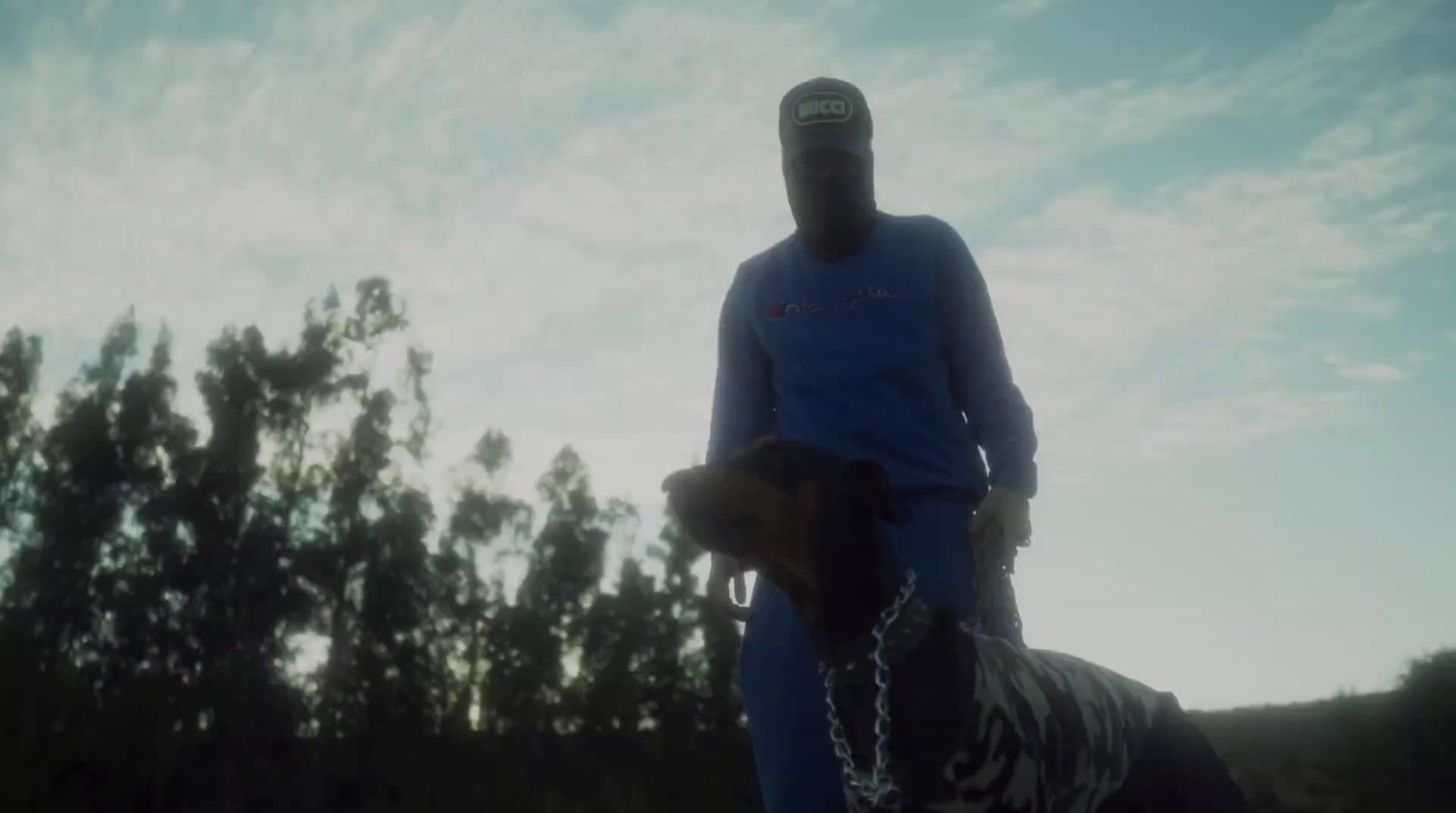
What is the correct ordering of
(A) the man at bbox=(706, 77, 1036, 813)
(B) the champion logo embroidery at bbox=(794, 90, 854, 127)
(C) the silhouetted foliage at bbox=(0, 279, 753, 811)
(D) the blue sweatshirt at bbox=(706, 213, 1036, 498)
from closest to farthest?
(A) the man at bbox=(706, 77, 1036, 813)
(D) the blue sweatshirt at bbox=(706, 213, 1036, 498)
(B) the champion logo embroidery at bbox=(794, 90, 854, 127)
(C) the silhouetted foliage at bbox=(0, 279, 753, 811)

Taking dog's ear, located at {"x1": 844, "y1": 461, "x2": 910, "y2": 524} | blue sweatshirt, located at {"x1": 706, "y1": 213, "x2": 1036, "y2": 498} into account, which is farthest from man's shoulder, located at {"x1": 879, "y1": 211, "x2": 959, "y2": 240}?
dog's ear, located at {"x1": 844, "y1": 461, "x2": 910, "y2": 524}

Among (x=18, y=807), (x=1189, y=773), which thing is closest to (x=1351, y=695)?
(x=1189, y=773)

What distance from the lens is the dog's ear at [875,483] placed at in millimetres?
2598

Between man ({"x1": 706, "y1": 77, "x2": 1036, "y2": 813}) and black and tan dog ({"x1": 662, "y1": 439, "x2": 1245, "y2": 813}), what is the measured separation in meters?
0.34

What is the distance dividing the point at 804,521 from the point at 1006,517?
653 mm

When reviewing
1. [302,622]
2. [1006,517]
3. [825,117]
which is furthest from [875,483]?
[302,622]

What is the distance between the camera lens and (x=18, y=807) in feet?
144

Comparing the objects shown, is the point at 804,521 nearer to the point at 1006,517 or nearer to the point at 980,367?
the point at 1006,517

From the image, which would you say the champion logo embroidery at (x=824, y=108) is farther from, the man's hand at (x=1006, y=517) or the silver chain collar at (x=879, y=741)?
the silver chain collar at (x=879, y=741)

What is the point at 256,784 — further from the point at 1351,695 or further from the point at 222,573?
the point at 1351,695

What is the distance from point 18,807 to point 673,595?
22631 millimetres

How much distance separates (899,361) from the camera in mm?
3139

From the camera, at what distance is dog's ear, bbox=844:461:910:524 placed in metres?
2.60

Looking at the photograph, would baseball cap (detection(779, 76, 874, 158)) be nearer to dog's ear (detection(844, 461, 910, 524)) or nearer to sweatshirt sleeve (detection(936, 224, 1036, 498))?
sweatshirt sleeve (detection(936, 224, 1036, 498))
